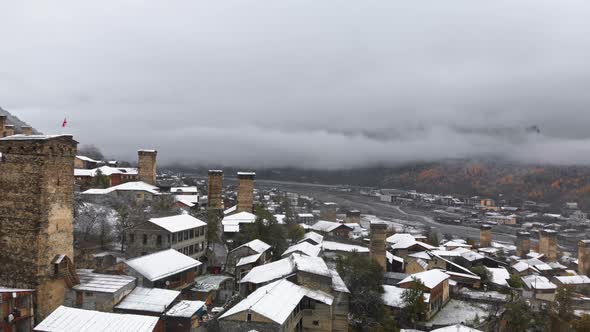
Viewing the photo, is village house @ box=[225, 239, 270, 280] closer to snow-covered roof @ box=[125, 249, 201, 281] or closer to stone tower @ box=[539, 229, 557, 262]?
snow-covered roof @ box=[125, 249, 201, 281]

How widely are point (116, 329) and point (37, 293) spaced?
4.72 metres

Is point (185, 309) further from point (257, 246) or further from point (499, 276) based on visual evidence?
point (499, 276)

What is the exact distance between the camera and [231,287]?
1185 inches

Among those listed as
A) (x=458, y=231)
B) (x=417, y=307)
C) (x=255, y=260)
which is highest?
(x=255, y=260)

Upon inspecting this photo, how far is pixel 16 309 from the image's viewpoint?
57.1ft

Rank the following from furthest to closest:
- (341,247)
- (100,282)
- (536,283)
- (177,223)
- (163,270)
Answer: (341,247) < (536,283) < (177,223) < (163,270) < (100,282)

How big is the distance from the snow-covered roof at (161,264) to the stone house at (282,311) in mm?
5007

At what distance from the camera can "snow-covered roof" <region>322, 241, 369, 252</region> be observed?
140 feet

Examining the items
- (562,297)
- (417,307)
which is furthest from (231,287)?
(562,297)

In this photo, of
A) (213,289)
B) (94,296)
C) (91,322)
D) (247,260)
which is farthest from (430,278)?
(91,322)

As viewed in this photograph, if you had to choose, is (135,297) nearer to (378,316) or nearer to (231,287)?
(231,287)

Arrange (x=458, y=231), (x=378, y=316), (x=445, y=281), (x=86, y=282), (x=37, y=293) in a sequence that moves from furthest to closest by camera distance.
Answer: (x=458, y=231) < (x=445, y=281) < (x=378, y=316) < (x=86, y=282) < (x=37, y=293)

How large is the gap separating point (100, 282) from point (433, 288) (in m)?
22.0

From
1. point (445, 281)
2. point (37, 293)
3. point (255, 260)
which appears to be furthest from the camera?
point (445, 281)
